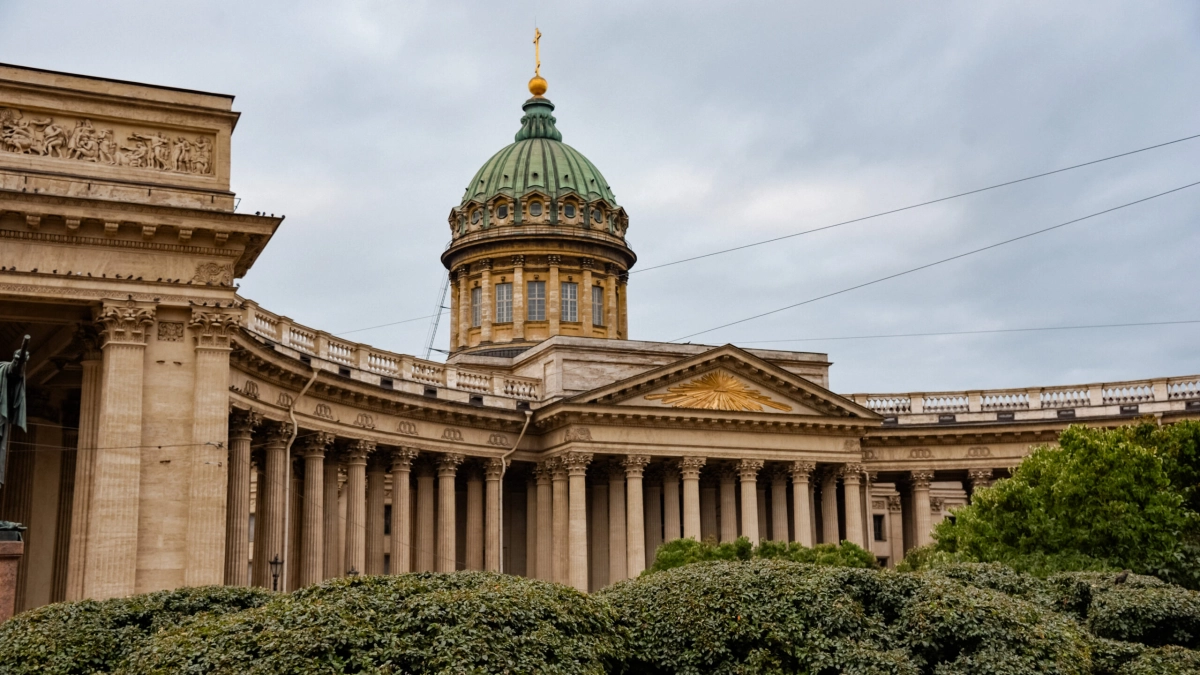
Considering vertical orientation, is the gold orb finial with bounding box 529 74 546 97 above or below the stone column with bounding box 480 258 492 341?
above

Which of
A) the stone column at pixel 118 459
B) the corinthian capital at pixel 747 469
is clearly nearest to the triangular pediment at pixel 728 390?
the corinthian capital at pixel 747 469

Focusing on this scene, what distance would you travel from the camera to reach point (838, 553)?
47.7m

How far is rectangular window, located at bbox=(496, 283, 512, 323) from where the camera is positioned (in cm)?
7325

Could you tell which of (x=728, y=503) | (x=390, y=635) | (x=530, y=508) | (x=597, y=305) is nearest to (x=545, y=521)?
(x=530, y=508)

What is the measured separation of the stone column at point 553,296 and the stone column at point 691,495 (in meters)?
16.9

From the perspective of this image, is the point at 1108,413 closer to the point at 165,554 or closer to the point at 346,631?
the point at 165,554

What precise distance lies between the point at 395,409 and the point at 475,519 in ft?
24.6

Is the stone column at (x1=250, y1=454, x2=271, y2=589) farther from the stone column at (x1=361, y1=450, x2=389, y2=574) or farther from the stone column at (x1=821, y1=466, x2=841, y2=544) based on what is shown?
the stone column at (x1=821, y1=466, x2=841, y2=544)

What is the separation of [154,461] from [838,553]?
2516cm

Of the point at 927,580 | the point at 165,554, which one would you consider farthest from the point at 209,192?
the point at 927,580

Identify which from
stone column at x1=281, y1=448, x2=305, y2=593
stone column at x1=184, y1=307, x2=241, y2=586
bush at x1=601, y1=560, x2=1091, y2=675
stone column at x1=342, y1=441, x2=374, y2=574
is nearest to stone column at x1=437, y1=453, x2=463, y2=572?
stone column at x1=342, y1=441, x2=374, y2=574

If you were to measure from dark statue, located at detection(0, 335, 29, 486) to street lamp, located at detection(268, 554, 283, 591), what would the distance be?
16574mm

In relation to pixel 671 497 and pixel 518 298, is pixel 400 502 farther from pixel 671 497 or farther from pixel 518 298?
pixel 518 298

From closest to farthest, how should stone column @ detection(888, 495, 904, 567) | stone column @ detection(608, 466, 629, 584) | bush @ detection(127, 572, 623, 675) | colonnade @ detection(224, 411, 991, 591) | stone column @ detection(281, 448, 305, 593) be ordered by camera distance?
bush @ detection(127, 572, 623, 675), colonnade @ detection(224, 411, 991, 591), stone column @ detection(281, 448, 305, 593), stone column @ detection(608, 466, 629, 584), stone column @ detection(888, 495, 904, 567)
